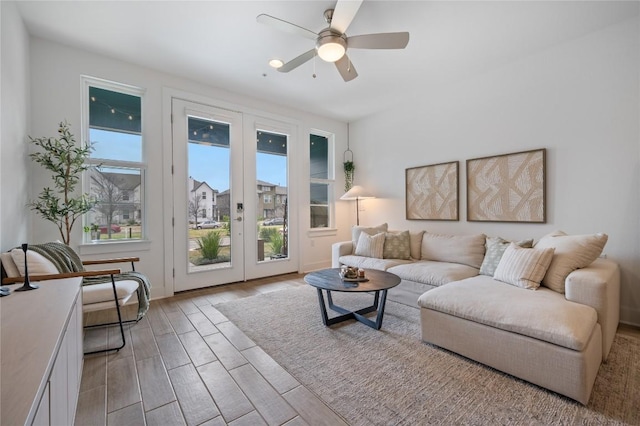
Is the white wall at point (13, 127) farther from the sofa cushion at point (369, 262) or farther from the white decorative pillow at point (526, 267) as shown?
the white decorative pillow at point (526, 267)

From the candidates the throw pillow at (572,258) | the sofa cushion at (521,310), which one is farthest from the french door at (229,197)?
the throw pillow at (572,258)

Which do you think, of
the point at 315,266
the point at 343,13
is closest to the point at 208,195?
the point at 315,266

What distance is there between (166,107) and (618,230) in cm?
521

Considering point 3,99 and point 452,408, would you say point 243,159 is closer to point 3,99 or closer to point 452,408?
point 3,99

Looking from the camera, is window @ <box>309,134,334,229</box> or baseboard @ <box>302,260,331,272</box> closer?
baseboard @ <box>302,260,331,272</box>

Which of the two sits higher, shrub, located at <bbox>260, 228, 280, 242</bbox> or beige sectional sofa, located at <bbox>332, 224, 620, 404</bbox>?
shrub, located at <bbox>260, 228, 280, 242</bbox>

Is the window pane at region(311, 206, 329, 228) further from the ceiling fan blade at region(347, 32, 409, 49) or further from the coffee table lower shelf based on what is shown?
the ceiling fan blade at region(347, 32, 409, 49)

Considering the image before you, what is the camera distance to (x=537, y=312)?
1.82 m

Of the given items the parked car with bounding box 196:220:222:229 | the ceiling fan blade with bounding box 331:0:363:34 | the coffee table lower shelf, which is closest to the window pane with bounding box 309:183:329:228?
the parked car with bounding box 196:220:222:229

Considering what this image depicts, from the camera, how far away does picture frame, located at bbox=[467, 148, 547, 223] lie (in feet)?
10.7

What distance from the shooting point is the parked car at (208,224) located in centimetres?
399

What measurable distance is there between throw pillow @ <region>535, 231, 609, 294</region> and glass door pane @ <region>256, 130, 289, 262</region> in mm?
3542

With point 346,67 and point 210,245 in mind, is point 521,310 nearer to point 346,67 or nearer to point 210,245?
point 346,67

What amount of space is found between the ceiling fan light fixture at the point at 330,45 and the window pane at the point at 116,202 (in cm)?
270
